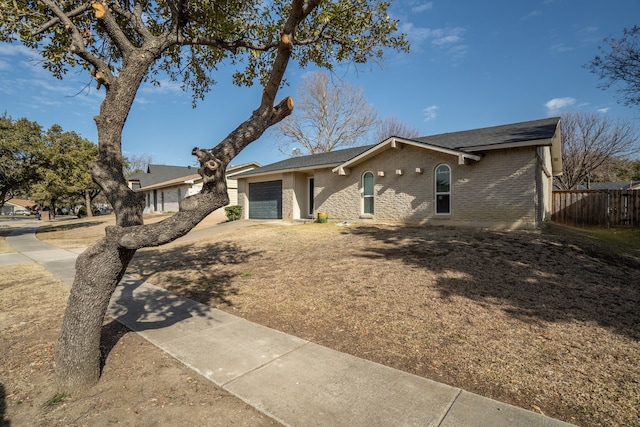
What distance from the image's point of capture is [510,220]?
1157 cm

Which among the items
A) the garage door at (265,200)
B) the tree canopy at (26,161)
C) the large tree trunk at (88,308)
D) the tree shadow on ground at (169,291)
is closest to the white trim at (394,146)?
the garage door at (265,200)

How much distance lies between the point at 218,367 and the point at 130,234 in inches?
64.9

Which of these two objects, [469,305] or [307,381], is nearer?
[307,381]

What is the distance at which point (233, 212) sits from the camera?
2125 centimetres

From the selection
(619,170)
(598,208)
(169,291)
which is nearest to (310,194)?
(169,291)

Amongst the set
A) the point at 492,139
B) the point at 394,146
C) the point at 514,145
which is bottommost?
the point at 514,145

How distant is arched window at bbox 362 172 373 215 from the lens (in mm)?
15505

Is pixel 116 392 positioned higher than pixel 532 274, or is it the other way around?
pixel 532 274

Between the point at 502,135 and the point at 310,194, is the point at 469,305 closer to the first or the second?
the point at 502,135

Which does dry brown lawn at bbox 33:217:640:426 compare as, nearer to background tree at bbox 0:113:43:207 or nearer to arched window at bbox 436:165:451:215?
arched window at bbox 436:165:451:215

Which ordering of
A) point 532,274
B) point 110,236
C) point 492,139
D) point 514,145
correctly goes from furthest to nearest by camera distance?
1. point 492,139
2. point 514,145
3. point 532,274
4. point 110,236

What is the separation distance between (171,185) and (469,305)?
101ft

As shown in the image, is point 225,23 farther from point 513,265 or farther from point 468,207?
point 468,207

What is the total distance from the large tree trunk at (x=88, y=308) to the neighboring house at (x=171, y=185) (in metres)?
18.2
